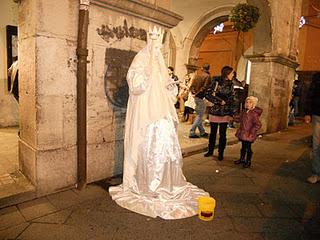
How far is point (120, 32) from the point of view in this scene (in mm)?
4090

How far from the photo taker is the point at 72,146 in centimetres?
370

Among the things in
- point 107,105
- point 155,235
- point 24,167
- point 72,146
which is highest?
point 107,105

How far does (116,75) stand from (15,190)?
206 cm

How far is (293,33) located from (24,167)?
995 centimetres

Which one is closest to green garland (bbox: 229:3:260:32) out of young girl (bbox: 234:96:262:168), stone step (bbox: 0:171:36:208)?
young girl (bbox: 234:96:262:168)

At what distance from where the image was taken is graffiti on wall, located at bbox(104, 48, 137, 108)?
4004 mm

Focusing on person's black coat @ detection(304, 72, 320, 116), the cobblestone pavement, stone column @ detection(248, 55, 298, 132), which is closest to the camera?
the cobblestone pavement

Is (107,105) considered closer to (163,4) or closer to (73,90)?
(73,90)

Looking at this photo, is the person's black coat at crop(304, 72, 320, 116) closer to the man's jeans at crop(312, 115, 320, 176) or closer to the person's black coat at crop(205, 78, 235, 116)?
the man's jeans at crop(312, 115, 320, 176)

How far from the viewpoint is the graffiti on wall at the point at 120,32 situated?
153 inches

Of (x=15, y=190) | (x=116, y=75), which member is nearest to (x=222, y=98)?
(x=116, y=75)

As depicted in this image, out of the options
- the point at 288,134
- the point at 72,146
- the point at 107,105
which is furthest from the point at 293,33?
the point at 72,146

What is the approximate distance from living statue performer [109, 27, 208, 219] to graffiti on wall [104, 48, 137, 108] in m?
0.64

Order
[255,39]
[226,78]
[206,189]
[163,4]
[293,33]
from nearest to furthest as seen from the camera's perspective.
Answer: [206,189]
[163,4]
[226,78]
[255,39]
[293,33]
